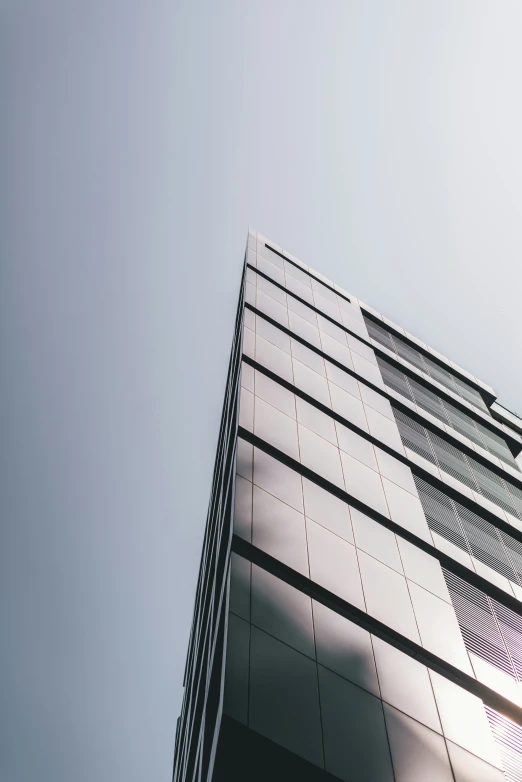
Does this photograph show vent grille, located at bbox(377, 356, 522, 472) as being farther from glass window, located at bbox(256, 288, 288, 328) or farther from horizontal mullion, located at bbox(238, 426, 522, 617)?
horizontal mullion, located at bbox(238, 426, 522, 617)

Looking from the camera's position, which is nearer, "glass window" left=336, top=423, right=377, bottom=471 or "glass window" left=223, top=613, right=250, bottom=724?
"glass window" left=223, top=613, right=250, bottom=724

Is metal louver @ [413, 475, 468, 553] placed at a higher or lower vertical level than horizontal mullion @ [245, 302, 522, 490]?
lower

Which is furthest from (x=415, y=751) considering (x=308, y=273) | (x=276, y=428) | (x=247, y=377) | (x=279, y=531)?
(x=308, y=273)

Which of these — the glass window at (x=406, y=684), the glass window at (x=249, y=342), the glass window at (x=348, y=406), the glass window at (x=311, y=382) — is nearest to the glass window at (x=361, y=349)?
the glass window at (x=348, y=406)

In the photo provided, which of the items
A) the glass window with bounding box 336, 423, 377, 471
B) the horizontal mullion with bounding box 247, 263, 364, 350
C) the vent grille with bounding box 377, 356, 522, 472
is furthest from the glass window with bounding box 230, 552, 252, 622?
the horizontal mullion with bounding box 247, 263, 364, 350

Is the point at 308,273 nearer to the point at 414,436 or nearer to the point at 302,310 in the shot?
the point at 302,310

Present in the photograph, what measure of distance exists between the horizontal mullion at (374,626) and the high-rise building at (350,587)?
0.03 m

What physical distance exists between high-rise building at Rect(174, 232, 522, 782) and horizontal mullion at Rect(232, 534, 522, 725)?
0.03 meters

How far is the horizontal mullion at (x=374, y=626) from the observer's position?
1279 centimetres

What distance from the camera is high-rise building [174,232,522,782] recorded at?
984 cm

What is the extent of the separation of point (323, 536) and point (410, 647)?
10.2ft

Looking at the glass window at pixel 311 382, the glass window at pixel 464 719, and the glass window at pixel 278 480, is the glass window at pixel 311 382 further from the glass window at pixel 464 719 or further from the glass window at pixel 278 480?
the glass window at pixel 464 719

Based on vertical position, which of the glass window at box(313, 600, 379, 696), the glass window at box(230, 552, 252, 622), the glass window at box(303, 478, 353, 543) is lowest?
the glass window at box(313, 600, 379, 696)

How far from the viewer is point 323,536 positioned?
14.5 m
